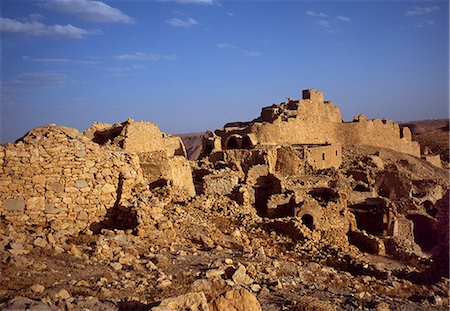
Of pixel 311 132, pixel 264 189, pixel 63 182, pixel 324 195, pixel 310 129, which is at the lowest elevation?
pixel 324 195

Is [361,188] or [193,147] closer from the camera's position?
[361,188]

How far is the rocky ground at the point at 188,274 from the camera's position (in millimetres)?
4148

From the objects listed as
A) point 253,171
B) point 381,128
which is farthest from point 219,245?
point 381,128

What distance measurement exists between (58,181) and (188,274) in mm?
3077

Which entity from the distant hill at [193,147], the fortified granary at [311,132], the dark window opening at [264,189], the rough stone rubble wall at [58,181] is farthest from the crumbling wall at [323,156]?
the distant hill at [193,147]

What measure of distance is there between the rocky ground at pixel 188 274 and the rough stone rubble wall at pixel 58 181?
49 centimetres

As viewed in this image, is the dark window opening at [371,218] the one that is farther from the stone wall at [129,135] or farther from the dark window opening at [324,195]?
the stone wall at [129,135]

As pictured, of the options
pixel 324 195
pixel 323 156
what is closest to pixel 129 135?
pixel 324 195

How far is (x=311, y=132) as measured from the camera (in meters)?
30.8

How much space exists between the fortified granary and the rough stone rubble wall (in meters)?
14.2

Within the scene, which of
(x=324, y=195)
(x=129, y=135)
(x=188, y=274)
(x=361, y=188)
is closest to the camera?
(x=188, y=274)

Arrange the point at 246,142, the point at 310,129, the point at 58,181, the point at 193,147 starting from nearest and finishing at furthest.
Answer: the point at 58,181
the point at 246,142
the point at 310,129
the point at 193,147

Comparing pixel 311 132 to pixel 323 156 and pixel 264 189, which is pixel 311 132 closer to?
pixel 323 156

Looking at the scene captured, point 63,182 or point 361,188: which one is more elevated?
point 63,182
